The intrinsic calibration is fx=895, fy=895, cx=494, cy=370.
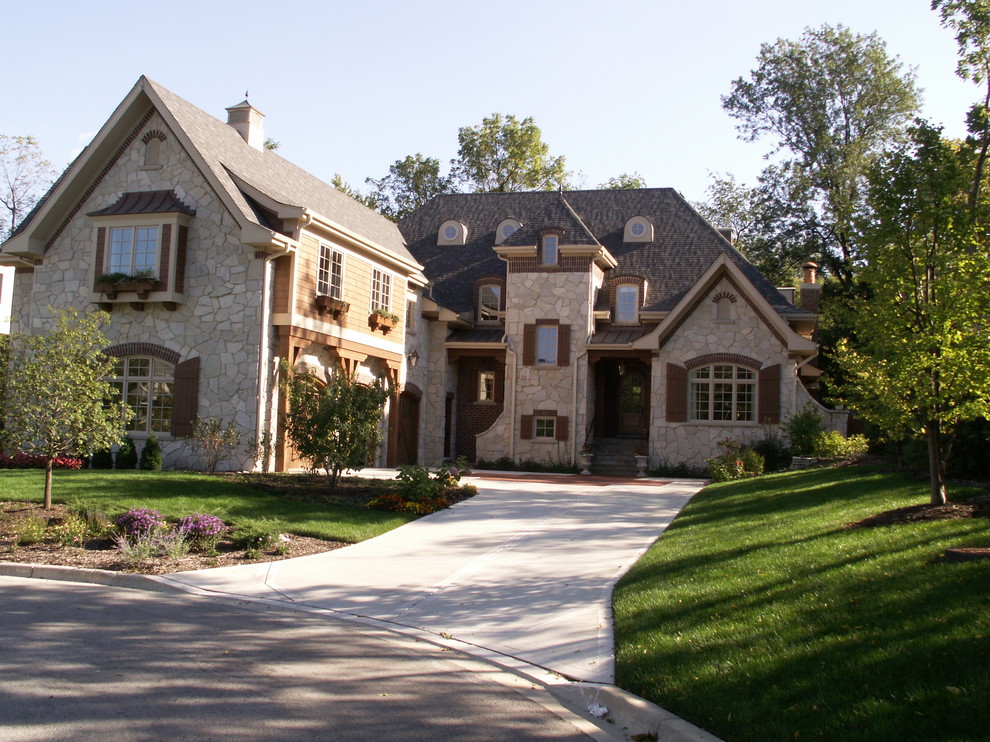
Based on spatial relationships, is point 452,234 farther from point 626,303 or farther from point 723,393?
point 723,393

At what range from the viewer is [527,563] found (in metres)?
11.5

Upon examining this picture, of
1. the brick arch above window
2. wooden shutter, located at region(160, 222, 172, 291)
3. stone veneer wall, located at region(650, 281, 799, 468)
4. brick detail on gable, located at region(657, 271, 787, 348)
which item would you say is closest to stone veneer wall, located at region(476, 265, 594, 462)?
stone veneer wall, located at region(650, 281, 799, 468)

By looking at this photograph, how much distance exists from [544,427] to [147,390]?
1214cm

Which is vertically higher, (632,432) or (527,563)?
(632,432)

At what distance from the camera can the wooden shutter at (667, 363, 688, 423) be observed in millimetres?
25938

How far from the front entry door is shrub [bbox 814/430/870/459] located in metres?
7.69

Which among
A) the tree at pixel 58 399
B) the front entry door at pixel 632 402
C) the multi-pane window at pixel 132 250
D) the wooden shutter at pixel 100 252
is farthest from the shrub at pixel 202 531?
the front entry door at pixel 632 402

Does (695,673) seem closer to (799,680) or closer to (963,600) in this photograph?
(799,680)

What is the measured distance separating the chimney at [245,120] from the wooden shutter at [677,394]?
13362 mm

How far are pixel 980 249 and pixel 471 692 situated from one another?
27.9 ft

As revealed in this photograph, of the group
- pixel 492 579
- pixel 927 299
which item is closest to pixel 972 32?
pixel 927 299

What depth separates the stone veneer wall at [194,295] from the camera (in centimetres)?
1997

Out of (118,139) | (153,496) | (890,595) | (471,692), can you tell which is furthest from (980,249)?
(118,139)

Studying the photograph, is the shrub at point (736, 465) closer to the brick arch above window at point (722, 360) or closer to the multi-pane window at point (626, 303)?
the brick arch above window at point (722, 360)
